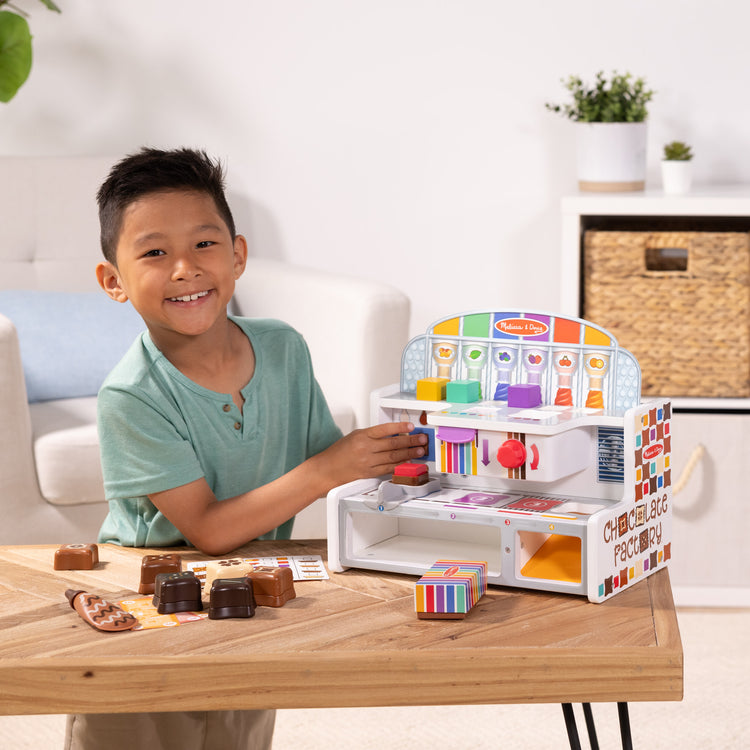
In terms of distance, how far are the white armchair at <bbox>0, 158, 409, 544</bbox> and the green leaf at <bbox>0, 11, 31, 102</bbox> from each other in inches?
5.8

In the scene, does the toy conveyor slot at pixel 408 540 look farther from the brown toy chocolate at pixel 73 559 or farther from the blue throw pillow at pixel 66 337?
the blue throw pillow at pixel 66 337

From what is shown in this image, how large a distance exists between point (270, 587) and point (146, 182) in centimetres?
41

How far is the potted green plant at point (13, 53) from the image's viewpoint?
2.17 metres

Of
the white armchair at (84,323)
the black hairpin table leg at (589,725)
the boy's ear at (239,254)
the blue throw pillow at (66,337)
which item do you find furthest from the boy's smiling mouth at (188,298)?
the blue throw pillow at (66,337)

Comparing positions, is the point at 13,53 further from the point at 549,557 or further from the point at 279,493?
the point at 549,557

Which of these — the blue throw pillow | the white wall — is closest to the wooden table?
the blue throw pillow

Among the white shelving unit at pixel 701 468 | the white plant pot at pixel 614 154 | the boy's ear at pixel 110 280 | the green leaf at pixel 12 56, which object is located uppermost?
the green leaf at pixel 12 56

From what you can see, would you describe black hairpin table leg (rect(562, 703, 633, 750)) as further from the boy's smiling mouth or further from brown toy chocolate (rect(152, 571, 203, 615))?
the boy's smiling mouth

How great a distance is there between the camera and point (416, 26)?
2326 millimetres

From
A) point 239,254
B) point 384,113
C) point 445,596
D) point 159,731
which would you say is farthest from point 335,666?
point 384,113

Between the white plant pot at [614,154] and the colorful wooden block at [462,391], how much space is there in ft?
4.05

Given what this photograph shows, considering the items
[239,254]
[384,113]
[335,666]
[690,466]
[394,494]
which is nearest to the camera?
[335,666]

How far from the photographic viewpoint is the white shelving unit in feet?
6.40

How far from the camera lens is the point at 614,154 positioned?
80.6 inches
